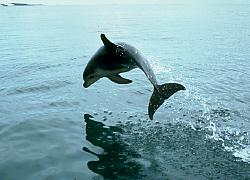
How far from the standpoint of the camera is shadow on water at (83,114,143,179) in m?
9.77

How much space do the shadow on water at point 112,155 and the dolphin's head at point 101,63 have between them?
2081 millimetres

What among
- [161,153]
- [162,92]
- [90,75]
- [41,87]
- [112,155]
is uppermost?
[90,75]

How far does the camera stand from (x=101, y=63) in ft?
33.2

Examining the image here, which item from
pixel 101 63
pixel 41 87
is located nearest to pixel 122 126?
pixel 101 63

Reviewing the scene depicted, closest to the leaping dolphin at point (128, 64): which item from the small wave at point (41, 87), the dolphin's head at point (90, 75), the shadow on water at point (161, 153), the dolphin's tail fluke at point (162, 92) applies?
the dolphin's tail fluke at point (162, 92)

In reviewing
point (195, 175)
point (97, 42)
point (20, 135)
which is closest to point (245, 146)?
point (195, 175)

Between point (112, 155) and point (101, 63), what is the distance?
267 centimetres

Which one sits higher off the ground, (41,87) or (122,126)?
(122,126)

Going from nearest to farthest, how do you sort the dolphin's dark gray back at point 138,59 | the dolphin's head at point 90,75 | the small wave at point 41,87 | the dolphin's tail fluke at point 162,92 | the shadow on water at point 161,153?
the dolphin's dark gray back at point 138,59 < the dolphin's tail fluke at point 162,92 < the shadow on water at point 161,153 < the dolphin's head at point 90,75 < the small wave at point 41,87

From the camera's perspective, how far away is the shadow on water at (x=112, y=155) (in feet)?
32.0

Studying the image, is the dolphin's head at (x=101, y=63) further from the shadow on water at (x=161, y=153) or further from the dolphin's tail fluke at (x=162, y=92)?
the shadow on water at (x=161, y=153)

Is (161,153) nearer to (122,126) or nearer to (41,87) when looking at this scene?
(122,126)

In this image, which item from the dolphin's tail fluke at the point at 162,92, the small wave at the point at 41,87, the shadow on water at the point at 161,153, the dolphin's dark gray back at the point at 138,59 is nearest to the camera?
the dolphin's dark gray back at the point at 138,59

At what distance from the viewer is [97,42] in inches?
1570
